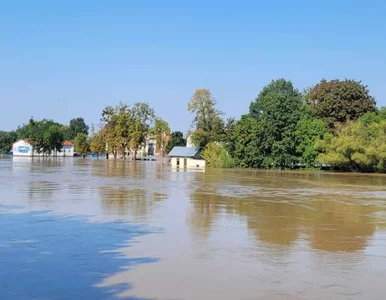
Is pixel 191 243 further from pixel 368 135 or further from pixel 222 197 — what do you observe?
pixel 368 135

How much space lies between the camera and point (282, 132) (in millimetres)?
61938

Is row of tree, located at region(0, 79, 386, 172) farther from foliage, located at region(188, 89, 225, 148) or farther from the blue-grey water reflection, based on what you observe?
the blue-grey water reflection

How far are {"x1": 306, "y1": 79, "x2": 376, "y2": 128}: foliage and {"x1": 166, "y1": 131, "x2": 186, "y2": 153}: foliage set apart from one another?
Result: 54139 mm

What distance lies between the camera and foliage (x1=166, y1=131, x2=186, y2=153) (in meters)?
118

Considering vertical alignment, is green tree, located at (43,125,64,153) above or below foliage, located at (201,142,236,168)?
above

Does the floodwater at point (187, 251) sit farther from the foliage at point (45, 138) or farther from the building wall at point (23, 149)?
the building wall at point (23, 149)

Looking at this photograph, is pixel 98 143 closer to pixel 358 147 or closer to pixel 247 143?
pixel 247 143

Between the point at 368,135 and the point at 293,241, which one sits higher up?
the point at 368,135

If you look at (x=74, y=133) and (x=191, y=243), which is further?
(x=74, y=133)

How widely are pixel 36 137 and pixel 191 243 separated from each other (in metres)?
121

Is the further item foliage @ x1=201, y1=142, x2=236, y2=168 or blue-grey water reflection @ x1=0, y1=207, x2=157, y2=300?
foliage @ x1=201, y1=142, x2=236, y2=168

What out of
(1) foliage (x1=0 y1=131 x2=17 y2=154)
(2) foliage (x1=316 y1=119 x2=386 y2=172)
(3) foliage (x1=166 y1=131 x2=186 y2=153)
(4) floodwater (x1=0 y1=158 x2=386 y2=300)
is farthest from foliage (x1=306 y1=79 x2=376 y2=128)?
(1) foliage (x1=0 y1=131 x2=17 y2=154)

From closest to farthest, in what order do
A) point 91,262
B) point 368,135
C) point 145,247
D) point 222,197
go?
point 91,262
point 145,247
point 222,197
point 368,135

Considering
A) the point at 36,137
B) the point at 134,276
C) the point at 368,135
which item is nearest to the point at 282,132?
the point at 368,135
